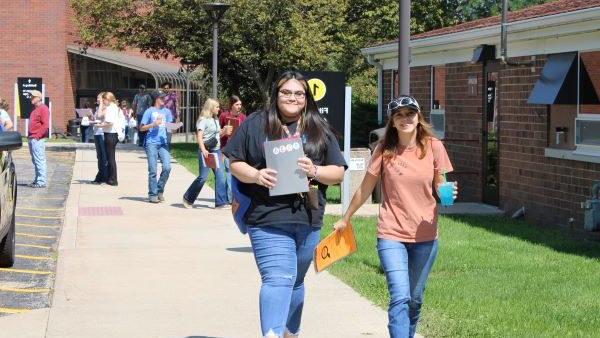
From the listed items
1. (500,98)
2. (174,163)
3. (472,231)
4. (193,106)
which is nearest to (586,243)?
(472,231)

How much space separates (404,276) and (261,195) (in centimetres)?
96

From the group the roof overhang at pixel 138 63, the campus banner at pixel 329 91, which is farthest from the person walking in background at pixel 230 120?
the roof overhang at pixel 138 63

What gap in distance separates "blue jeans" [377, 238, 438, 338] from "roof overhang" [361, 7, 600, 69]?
22.9 feet

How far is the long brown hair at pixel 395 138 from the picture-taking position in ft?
22.2

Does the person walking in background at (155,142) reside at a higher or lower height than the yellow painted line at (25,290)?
higher

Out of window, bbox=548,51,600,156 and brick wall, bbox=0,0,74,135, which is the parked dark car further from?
brick wall, bbox=0,0,74,135

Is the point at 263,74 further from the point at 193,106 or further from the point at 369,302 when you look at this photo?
the point at 369,302

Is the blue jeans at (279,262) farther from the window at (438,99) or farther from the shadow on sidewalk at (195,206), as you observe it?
the window at (438,99)

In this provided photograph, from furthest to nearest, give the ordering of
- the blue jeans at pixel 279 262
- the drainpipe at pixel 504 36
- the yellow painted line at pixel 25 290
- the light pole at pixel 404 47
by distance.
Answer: the drainpipe at pixel 504 36 < the light pole at pixel 404 47 < the yellow painted line at pixel 25 290 < the blue jeans at pixel 279 262

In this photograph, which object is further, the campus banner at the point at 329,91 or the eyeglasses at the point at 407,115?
the campus banner at the point at 329,91

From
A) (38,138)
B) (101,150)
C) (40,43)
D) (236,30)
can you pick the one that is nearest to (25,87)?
(40,43)

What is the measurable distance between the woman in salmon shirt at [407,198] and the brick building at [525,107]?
22.8ft

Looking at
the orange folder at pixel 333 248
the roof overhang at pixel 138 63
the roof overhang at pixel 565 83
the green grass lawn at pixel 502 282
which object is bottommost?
the green grass lawn at pixel 502 282

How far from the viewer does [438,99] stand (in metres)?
20.6
